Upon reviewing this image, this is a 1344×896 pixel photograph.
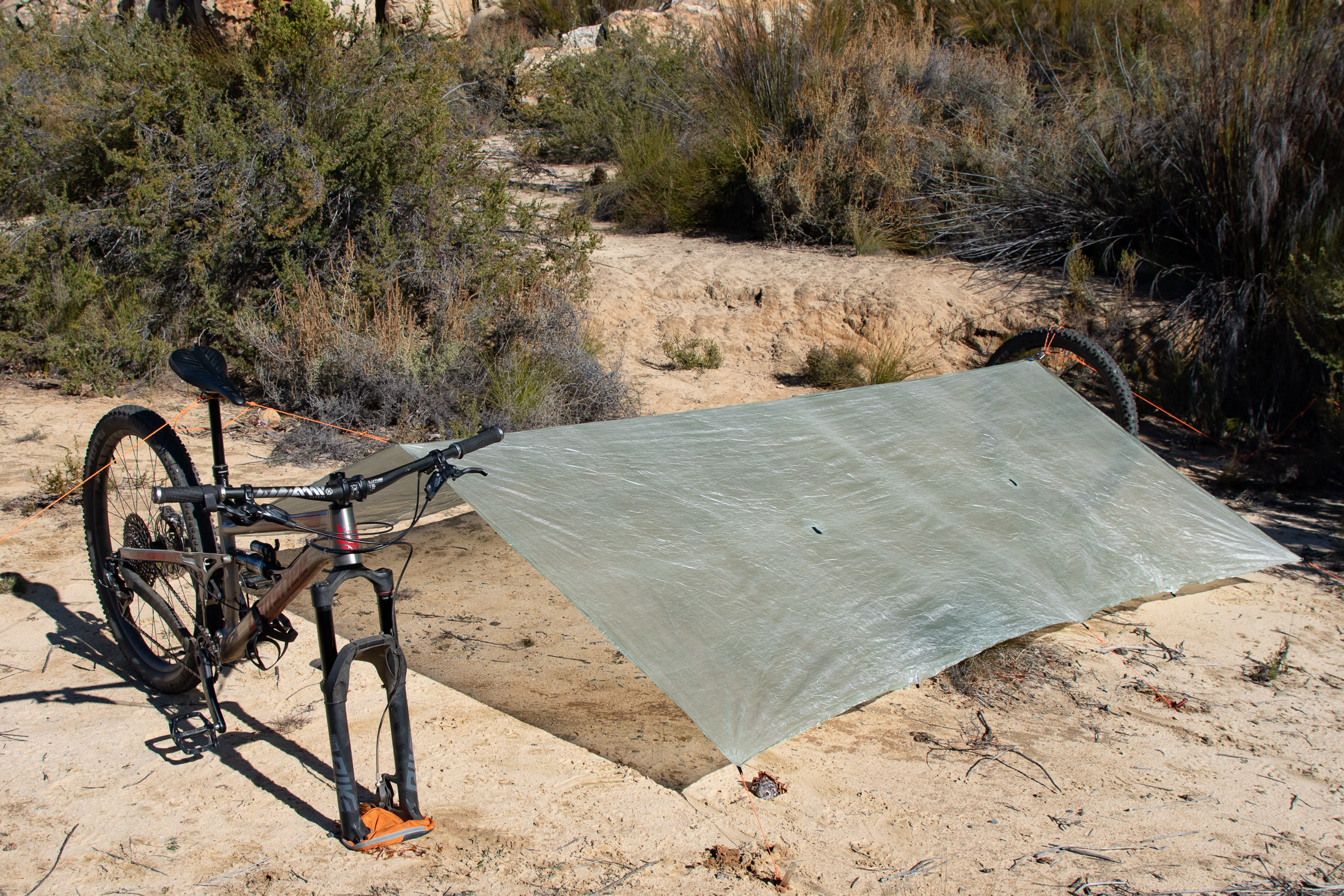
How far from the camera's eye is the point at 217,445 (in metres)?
2.74

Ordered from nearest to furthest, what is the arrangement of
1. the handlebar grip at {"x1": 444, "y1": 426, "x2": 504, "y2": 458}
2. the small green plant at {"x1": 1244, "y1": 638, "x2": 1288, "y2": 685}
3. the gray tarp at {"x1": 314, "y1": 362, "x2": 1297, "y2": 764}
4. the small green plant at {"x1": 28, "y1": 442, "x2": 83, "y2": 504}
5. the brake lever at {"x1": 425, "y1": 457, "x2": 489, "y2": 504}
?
the brake lever at {"x1": 425, "y1": 457, "x2": 489, "y2": 504} → the handlebar grip at {"x1": 444, "y1": 426, "x2": 504, "y2": 458} → the gray tarp at {"x1": 314, "y1": 362, "x2": 1297, "y2": 764} → the small green plant at {"x1": 1244, "y1": 638, "x2": 1288, "y2": 685} → the small green plant at {"x1": 28, "y1": 442, "x2": 83, "y2": 504}

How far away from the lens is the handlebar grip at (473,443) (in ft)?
7.54

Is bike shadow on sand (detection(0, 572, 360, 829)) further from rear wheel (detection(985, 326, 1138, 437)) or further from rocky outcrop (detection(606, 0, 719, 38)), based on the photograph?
rocky outcrop (detection(606, 0, 719, 38))

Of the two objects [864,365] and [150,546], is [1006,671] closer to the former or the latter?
[150,546]

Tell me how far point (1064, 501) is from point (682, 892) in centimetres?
217

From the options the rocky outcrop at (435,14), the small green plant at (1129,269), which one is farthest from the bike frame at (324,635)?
the rocky outcrop at (435,14)

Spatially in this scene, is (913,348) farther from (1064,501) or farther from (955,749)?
(955,749)

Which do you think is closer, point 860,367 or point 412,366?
point 412,366

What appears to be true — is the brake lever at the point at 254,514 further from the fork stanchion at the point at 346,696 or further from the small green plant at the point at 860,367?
the small green plant at the point at 860,367

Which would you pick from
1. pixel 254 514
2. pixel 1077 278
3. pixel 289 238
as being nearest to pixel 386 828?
pixel 254 514

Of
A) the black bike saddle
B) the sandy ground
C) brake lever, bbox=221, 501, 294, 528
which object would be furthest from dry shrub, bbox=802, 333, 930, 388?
brake lever, bbox=221, 501, 294, 528

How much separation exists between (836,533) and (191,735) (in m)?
2.12

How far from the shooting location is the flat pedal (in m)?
2.63

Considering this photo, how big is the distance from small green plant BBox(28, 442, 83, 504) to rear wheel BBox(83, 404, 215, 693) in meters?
1.46
